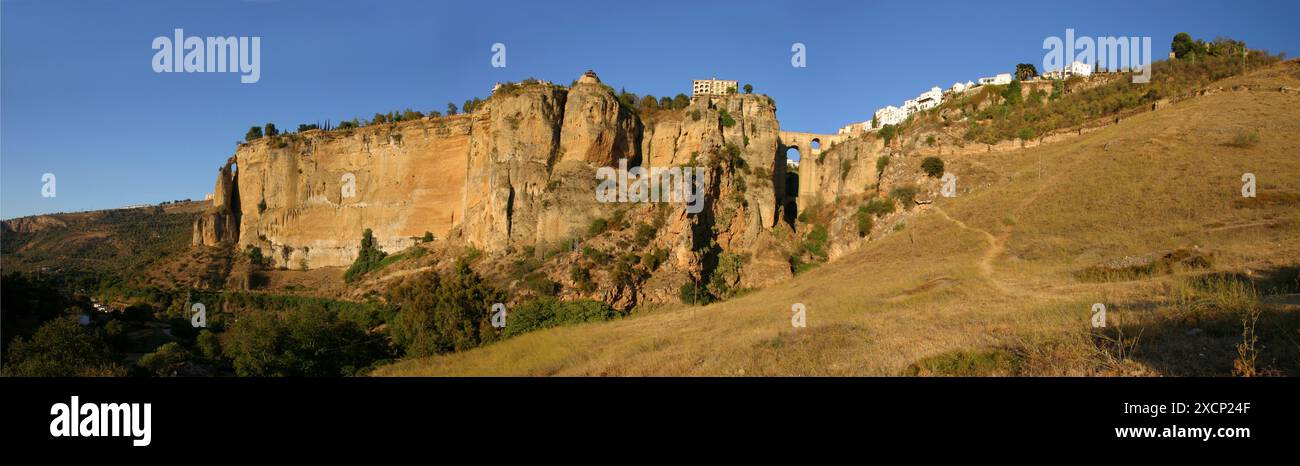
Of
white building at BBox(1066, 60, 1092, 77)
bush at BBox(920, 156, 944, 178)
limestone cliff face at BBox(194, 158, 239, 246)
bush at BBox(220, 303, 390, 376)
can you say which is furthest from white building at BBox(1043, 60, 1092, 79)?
limestone cliff face at BBox(194, 158, 239, 246)

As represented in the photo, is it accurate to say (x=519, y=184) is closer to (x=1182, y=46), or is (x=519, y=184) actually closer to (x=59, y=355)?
(x=59, y=355)

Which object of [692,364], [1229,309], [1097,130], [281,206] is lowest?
[692,364]

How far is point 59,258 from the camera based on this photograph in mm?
59062

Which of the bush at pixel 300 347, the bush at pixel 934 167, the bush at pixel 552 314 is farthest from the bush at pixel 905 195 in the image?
the bush at pixel 300 347

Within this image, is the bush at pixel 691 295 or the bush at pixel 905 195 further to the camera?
the bush at pixel 905 195

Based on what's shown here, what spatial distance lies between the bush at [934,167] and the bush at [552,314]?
20.0 meters

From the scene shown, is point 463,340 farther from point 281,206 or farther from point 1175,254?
point 281,206

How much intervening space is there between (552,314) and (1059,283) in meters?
20.2

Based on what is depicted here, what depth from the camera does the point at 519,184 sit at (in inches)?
Result: 1476

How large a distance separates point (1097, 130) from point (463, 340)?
35480 mm

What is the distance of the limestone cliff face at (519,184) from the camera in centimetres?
3491

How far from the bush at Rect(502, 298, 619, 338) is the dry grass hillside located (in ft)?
4.25

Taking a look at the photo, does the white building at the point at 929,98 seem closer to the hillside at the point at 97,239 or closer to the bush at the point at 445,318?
the bush at the point at 445,318
